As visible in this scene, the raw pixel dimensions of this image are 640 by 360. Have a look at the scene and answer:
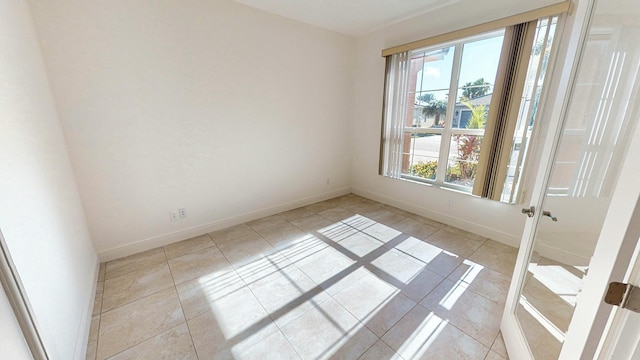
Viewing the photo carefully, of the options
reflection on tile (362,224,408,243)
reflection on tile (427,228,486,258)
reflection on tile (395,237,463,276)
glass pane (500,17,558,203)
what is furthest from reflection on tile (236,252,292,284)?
glass pane (500,17,558,203)

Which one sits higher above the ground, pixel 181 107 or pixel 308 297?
pixel 181 107

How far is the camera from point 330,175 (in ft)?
13.8

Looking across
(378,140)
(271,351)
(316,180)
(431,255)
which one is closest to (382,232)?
(431,255)

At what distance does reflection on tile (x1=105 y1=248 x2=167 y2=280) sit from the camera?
2243mm

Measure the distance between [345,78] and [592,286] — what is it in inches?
151

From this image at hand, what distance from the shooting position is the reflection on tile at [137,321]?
1.54 metres

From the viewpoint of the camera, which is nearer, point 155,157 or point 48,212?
point 48,212

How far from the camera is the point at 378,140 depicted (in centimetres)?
386

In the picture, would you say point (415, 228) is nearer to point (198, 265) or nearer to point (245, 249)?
point (245, 249)

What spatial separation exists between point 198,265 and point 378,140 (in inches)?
121

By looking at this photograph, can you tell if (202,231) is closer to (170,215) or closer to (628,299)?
(170,215)

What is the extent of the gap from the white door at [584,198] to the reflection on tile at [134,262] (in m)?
3.01

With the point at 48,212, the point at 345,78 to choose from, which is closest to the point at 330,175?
the point at 345,78

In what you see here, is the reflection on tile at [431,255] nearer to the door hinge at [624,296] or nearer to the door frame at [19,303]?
the door hinge at [624,296]
